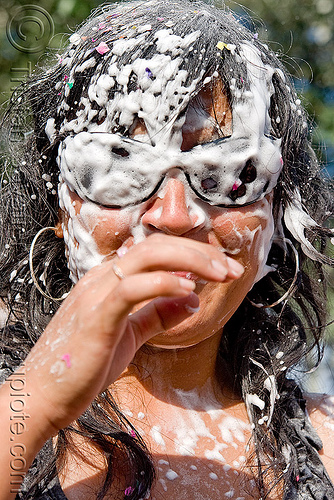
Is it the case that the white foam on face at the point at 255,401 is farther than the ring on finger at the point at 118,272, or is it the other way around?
the white foam on face at the point at 255,401

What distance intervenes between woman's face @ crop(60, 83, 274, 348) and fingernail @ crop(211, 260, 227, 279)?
1.37 feet

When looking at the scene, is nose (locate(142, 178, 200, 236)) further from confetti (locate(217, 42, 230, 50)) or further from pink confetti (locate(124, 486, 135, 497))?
pink confetti (locate(124, 486, 135, 497))

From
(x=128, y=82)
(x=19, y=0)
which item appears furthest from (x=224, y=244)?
(x=19, y=0)

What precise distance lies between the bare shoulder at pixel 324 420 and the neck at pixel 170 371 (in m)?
0.36

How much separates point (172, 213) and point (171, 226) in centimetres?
3

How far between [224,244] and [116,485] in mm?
617

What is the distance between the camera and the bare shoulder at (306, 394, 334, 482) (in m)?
1.74

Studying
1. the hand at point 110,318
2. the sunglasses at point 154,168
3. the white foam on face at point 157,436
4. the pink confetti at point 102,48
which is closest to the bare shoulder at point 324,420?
the white foam on face at point 157,436

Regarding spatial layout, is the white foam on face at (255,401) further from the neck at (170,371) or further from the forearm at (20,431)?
the forearm at (20,431)

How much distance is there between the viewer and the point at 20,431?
105 cm

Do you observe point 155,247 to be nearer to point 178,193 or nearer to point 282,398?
point 178,193

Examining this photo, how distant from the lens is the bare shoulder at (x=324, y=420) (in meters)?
1.74

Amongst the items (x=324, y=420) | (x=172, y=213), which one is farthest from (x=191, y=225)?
(x=324, y=420)

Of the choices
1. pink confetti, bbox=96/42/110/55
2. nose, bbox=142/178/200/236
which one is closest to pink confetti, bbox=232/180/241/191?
nose, bbox=142/178/200/236
